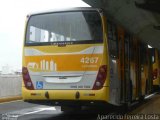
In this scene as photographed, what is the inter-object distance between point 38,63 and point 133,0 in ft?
11.4

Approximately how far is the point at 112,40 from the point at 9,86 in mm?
11347

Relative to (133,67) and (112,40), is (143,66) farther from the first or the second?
(112,40)

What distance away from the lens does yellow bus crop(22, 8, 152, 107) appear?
1239cm

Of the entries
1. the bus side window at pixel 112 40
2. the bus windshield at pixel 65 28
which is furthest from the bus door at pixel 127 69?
the bus windshield at pixel 65 28

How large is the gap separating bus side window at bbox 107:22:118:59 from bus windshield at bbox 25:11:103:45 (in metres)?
0.54

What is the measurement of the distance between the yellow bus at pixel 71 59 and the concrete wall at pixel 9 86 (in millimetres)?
9747

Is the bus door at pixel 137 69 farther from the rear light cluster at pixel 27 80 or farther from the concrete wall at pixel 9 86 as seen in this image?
the concrete wall at pixel 9 86

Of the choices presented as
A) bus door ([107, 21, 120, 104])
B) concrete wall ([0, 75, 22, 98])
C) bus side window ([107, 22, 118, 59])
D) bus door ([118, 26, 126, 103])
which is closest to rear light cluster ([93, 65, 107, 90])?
bus door ([107, 21, 120, 104])

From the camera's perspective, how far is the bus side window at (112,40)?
42.4ft

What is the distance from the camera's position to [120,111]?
50.7 feet

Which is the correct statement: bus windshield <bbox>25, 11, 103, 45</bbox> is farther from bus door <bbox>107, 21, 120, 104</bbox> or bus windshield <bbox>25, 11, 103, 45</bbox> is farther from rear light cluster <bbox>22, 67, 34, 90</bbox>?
rear light cluster <bbox>22, 67, 34, 90</bbox>

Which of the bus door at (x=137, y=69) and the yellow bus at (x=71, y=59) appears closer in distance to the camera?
the yellow bus at (x=71, y=59)

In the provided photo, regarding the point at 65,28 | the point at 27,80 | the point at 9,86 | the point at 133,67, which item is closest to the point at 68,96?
the point at 27,80

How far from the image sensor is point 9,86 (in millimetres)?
23516
